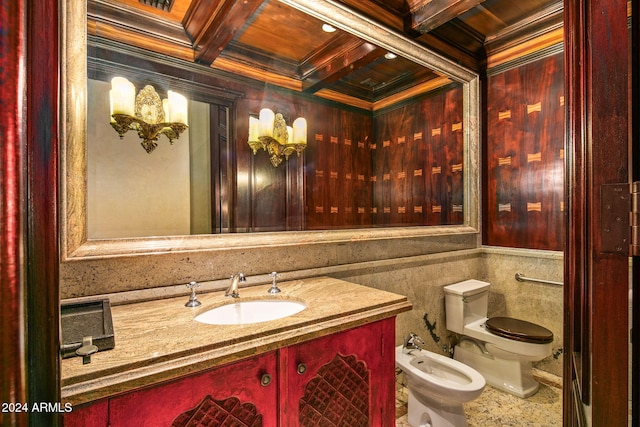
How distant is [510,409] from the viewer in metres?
2.02

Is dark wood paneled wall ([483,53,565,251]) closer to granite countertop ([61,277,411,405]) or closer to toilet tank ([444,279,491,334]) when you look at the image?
toilet tank ([444,279,491,334])

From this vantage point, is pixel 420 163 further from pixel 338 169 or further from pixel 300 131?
pixel 300 131

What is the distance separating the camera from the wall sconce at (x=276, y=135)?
1.56 metres

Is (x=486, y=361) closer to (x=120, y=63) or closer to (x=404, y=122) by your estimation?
(x=404, y=122)

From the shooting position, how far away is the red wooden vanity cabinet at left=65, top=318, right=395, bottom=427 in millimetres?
786

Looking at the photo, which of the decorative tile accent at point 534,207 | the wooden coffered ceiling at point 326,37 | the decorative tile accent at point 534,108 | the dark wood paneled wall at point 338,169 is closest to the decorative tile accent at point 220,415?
the dark wood paneled wall at point 338,169

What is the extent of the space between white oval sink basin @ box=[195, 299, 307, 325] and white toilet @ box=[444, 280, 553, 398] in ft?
4.76

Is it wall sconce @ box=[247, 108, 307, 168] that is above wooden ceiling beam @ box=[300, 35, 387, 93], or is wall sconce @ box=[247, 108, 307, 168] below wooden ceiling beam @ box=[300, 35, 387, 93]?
below

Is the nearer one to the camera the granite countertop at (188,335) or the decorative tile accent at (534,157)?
the granite countertop at (188,335)

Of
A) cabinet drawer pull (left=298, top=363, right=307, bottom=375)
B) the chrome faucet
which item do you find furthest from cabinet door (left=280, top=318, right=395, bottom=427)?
the chrome faucet

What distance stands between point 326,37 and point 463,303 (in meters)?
1.95

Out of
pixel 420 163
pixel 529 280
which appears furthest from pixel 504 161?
pixel 529 280

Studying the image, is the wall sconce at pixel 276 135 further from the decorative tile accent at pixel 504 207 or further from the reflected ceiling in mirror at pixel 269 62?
the decorative tile accent at pixel 504 207

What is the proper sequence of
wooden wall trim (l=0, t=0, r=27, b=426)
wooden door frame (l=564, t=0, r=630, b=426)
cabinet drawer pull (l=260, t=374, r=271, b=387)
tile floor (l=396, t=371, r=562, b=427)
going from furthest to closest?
tile floor (l=396, t=371, r=562, b=427) < cabinet drawer pull (l=260, t=374, r=271, b=387) < wooden door frame (l=564, t=0, r=630, b=426) < wooden wall trim (l=0, t=0, r=27, b=426)
